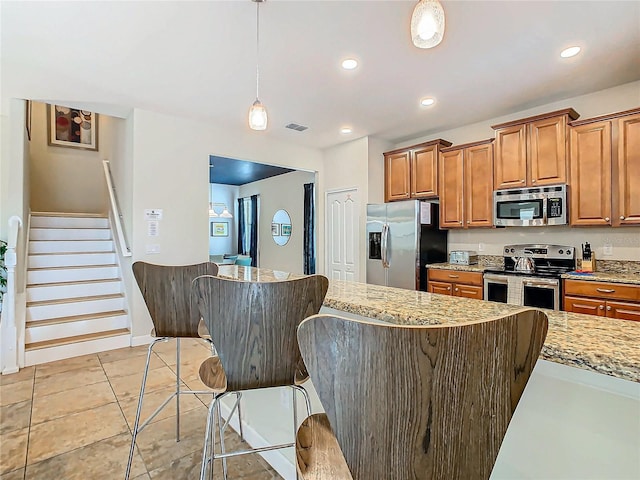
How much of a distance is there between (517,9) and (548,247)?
8.21 ft

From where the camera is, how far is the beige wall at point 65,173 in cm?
564

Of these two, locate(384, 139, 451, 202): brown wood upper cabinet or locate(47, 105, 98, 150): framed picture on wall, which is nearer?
locate(384, 139, 451, 202): brown wood upper cabinet

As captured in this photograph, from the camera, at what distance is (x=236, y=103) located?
3.70 m

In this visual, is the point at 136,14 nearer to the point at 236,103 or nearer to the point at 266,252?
the point at 236,103

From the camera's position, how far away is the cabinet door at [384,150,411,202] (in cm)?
473

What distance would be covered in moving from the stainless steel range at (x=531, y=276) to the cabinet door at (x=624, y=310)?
1.24 feet

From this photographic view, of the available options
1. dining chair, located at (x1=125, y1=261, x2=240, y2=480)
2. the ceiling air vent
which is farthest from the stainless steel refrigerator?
dining chair, located at (x1=125, y1=261, x2=240, y2=480)

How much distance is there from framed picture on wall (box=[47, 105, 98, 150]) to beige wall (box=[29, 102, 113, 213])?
3.3 inches

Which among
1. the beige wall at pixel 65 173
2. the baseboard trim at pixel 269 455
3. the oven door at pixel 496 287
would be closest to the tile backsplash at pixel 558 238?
the oven door at pixel 496 287

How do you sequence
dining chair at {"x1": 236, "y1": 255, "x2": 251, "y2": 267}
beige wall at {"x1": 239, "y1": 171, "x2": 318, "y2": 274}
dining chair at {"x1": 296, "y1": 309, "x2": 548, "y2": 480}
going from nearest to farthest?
dining chair at {"x1": 296, "y1": 309, "x2": 548, "y2": 480} → beige wall at {"x1": 239, "y1": 171, "x2": 318, "y2": 274} → dining chair at {"x1": 236, "y1": 255, "x2": 251, "y2": 267}

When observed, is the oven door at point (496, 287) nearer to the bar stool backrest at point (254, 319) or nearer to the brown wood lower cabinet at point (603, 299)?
the brown wood lower cabinet at point (603, 299)

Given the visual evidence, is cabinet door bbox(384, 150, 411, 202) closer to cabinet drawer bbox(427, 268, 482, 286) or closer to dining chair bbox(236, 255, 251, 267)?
cabinet drawer bbox(427, 268, 482, 286)

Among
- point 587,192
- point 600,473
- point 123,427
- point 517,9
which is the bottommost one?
point 123,427

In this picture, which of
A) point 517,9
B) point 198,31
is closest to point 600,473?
point 517,9
